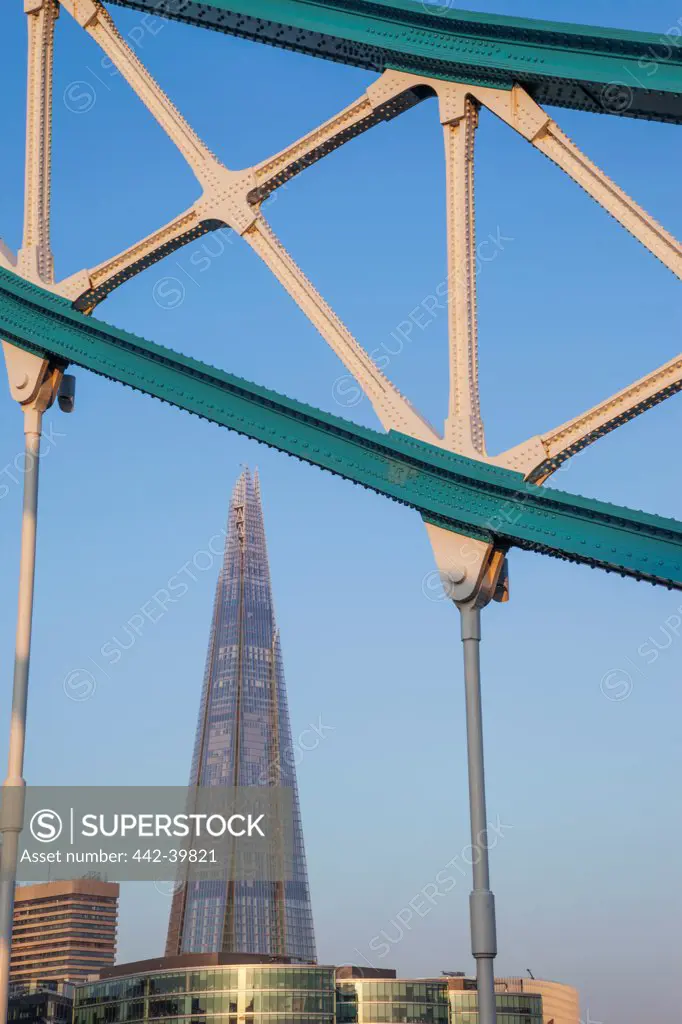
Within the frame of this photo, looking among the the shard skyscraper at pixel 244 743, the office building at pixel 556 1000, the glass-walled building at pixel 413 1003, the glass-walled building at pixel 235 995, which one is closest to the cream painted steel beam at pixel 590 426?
the glass-walled building at pixel 235 995

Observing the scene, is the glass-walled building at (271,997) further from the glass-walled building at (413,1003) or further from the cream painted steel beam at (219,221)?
the cream painted steel beam at (219,221)

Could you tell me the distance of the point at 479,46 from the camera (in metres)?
12.9

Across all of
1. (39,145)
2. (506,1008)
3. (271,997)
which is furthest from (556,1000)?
(39,145)

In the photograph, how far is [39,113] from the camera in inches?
631

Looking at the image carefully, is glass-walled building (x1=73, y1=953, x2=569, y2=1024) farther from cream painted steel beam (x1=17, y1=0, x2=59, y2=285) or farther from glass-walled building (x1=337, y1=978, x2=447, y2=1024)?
cream painted steel beam (x1=17, y1=0, x2=59, y2=285)

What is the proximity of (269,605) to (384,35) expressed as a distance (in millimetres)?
152121

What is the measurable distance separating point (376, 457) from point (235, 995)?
8215cm

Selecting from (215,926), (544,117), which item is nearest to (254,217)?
(544,117)

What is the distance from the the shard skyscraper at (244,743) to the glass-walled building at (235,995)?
159 ft

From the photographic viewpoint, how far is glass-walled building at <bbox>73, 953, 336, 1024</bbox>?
8869 cm

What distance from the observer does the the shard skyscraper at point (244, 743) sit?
142 m

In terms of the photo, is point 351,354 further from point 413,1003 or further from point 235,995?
point 413,1003

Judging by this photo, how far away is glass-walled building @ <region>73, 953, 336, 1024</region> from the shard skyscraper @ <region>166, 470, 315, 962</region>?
48.5m

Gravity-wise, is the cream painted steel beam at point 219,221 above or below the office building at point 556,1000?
below
